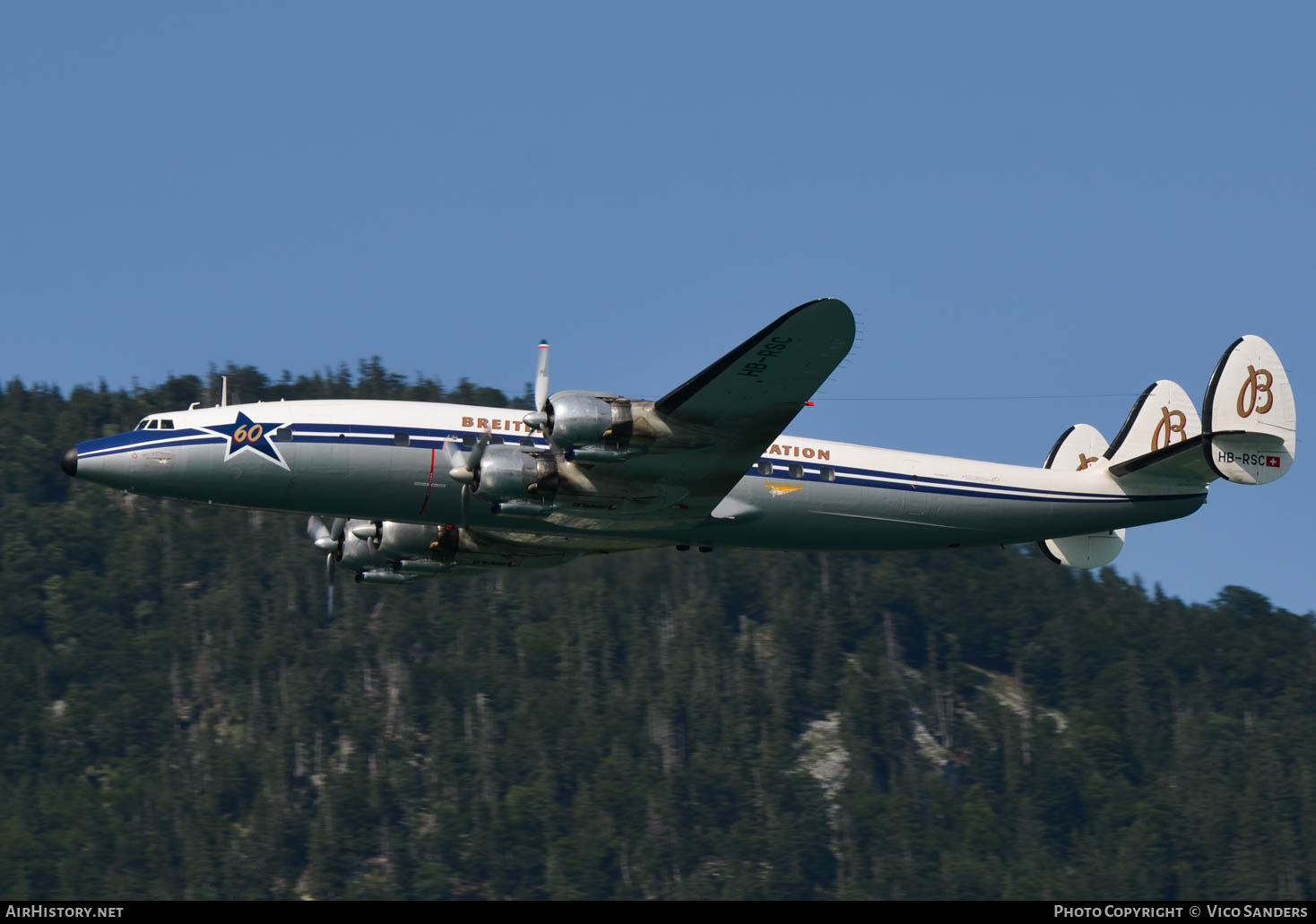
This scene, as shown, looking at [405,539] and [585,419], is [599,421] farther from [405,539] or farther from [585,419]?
[405,539]

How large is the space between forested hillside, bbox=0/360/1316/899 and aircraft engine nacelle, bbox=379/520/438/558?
46.2m

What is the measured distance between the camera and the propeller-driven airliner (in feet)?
84.1

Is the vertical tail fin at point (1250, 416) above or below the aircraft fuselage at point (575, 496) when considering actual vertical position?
above

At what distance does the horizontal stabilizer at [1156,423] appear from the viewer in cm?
3366

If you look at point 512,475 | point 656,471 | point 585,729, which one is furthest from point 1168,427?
point 585,729

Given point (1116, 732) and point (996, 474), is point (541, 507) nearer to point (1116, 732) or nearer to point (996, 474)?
point (996, 474)

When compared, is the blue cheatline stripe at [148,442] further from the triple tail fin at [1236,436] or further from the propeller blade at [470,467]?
the triple tail fin at [1236,436]

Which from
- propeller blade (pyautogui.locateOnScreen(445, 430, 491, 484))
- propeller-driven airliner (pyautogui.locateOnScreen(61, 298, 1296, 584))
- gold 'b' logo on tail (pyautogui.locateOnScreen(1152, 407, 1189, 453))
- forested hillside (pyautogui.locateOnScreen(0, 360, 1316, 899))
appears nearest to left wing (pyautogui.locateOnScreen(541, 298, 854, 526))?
propeller-driven airliner (pyautogui.locateOnScreen(61, 298, 1296, 584))

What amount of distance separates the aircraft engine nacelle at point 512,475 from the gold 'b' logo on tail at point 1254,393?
14388 mm

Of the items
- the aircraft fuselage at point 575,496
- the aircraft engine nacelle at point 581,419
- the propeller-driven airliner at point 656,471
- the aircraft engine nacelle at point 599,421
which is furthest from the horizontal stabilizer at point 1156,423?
the aircraft engine nacelle at point 581,419

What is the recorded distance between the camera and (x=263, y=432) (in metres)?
26.6

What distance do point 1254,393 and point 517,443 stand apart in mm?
14925

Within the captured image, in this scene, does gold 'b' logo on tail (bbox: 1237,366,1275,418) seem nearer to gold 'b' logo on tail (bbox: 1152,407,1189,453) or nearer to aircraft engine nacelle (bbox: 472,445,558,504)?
gold 'b' logo on tail (bbox: 1152,407,1189,453)
